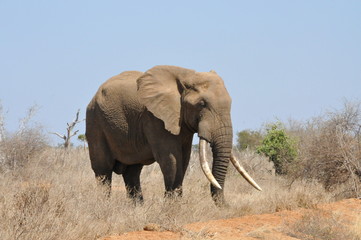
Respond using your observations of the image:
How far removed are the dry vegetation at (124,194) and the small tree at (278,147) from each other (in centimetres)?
38

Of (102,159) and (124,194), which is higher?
(102,159)

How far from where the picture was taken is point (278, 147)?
70.1ft

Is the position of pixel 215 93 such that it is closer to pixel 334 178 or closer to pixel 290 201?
pixel 290 201

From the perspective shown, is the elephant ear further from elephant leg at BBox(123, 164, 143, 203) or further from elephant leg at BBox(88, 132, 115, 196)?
elephant leg at BBox(123, 164, 143, 203)

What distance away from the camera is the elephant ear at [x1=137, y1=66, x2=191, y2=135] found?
493 inches

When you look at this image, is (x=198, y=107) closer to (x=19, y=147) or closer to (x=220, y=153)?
(x=220, y=153)

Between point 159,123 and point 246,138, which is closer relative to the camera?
point 159,123

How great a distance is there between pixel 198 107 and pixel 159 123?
84 centimetres

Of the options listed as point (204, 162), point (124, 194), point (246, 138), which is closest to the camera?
point (204, 162)

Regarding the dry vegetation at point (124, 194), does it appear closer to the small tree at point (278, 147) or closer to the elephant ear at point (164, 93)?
the small tree at point (278, 147)

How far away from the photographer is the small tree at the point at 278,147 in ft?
68.4

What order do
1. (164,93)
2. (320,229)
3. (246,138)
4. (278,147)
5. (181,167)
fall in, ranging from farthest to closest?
(246,138) → (278,147) → (164,93) → (181,167) → (320,229)

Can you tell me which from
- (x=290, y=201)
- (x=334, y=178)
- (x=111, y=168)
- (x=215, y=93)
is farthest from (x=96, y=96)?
(x=334, y=178)

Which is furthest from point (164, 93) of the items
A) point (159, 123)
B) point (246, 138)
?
point (246, 138)
